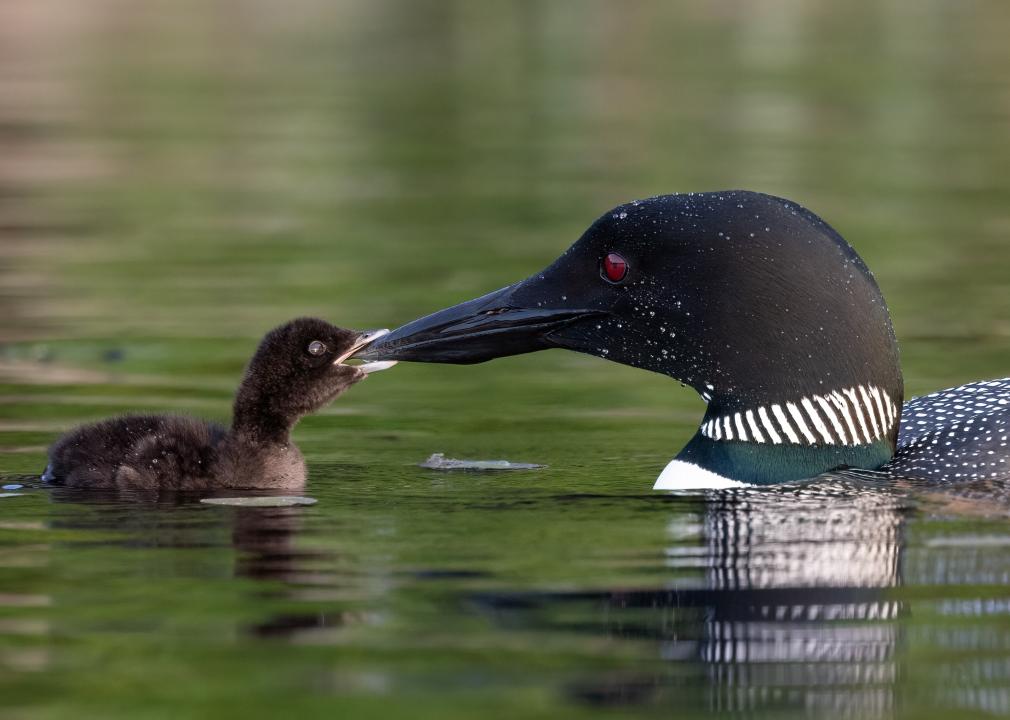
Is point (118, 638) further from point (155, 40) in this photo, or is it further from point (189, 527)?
point (155, 40)

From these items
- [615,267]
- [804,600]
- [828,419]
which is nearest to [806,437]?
[828,419]

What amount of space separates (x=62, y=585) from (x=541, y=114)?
17.6m

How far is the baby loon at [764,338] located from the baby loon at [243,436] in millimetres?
900

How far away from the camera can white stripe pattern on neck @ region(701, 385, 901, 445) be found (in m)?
5.76

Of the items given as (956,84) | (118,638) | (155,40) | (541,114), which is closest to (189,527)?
(118,638)

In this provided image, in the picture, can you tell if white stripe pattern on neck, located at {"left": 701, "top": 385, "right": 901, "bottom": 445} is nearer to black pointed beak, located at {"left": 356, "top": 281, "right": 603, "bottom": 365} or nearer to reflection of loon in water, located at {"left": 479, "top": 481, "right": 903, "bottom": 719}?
reflection of loon in water, located at {"left": 479, "top": 481, "right": 903, "bottom": 719}

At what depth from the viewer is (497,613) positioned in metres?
4.43

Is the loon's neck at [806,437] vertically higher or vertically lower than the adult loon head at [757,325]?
lower

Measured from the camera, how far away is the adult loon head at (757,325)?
225 inches

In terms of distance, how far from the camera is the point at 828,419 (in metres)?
5.78

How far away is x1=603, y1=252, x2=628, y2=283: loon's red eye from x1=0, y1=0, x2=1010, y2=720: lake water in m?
0.66

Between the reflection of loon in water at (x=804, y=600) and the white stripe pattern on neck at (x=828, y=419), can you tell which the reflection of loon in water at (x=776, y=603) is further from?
the white stripe pattern on neck at (x=828, y=419)

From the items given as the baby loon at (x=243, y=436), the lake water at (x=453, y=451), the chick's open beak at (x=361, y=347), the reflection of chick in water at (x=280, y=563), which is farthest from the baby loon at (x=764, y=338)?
the reflection of chick in water at (x=280, y=563)

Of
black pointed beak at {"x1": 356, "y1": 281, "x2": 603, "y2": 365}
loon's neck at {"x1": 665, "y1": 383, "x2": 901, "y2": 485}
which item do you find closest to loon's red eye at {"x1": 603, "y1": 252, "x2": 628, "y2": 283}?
black pointed beak at {"x1": 356, "y1": 281, "x2": 603, "y2": 365}
